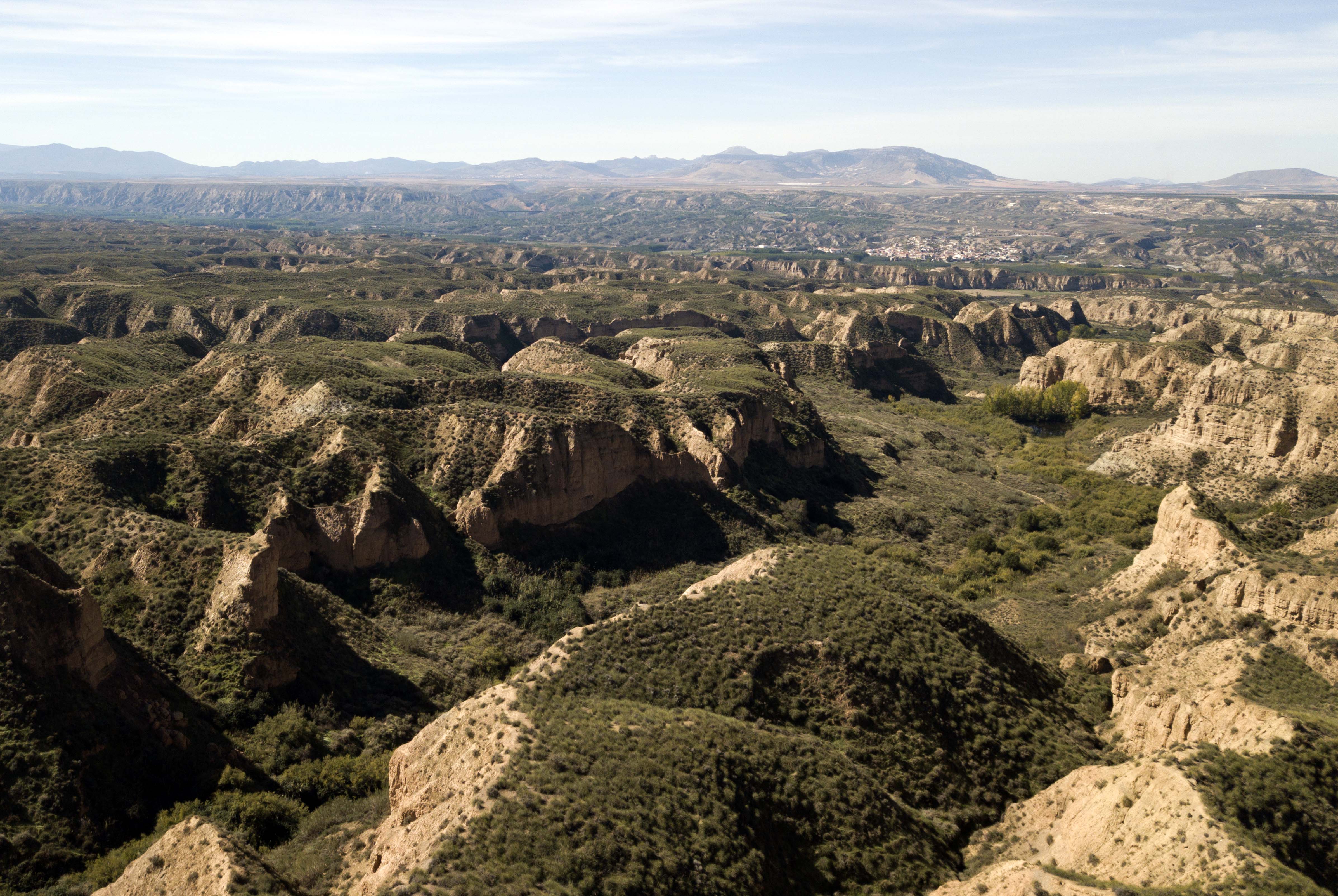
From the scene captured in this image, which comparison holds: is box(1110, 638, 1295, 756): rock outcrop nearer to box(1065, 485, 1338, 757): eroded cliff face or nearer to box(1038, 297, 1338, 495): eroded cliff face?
box(1065, 485, 1338, 757): eroded cliff face

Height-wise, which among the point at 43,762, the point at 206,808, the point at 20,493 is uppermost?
the point at 20,493

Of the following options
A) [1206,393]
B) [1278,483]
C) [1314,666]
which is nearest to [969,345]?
[1206,393]

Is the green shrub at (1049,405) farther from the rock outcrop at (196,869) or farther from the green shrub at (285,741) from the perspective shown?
the rock outcrop at (196,869)

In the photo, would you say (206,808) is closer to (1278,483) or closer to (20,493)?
(20,493)

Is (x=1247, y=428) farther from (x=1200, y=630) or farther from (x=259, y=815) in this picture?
(x=259, y=815)

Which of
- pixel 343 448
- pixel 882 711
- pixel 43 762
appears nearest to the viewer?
pixel 43 762

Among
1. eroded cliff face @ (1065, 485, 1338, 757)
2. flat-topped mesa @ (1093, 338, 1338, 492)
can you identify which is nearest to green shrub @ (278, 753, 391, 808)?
eroded cliff face @ (1065, 485, 1338, 757)
